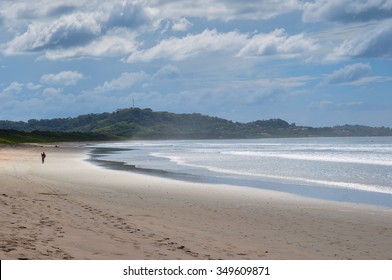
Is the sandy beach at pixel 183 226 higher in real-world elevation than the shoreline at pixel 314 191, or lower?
higher

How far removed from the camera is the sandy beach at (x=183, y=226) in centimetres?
1096

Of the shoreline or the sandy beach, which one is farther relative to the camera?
the shoreline

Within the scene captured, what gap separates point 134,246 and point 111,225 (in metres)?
3.05

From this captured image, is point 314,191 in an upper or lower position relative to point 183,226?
lower

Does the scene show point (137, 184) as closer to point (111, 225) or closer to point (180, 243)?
point (111, 225)

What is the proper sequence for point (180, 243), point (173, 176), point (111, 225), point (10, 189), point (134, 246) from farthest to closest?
1. point (173, 176)
2. point (10, 189)
3. point (111, 225)
4. point (180, 243)
5. point (134, 246)

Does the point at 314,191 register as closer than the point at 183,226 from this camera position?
No

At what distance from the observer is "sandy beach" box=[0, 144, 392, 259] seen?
36.0ft

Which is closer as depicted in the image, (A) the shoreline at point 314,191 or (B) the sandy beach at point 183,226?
(B) the sandy beach at point 183,226

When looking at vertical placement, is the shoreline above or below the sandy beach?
below

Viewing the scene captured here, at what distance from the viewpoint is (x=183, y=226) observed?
49.1 feet
